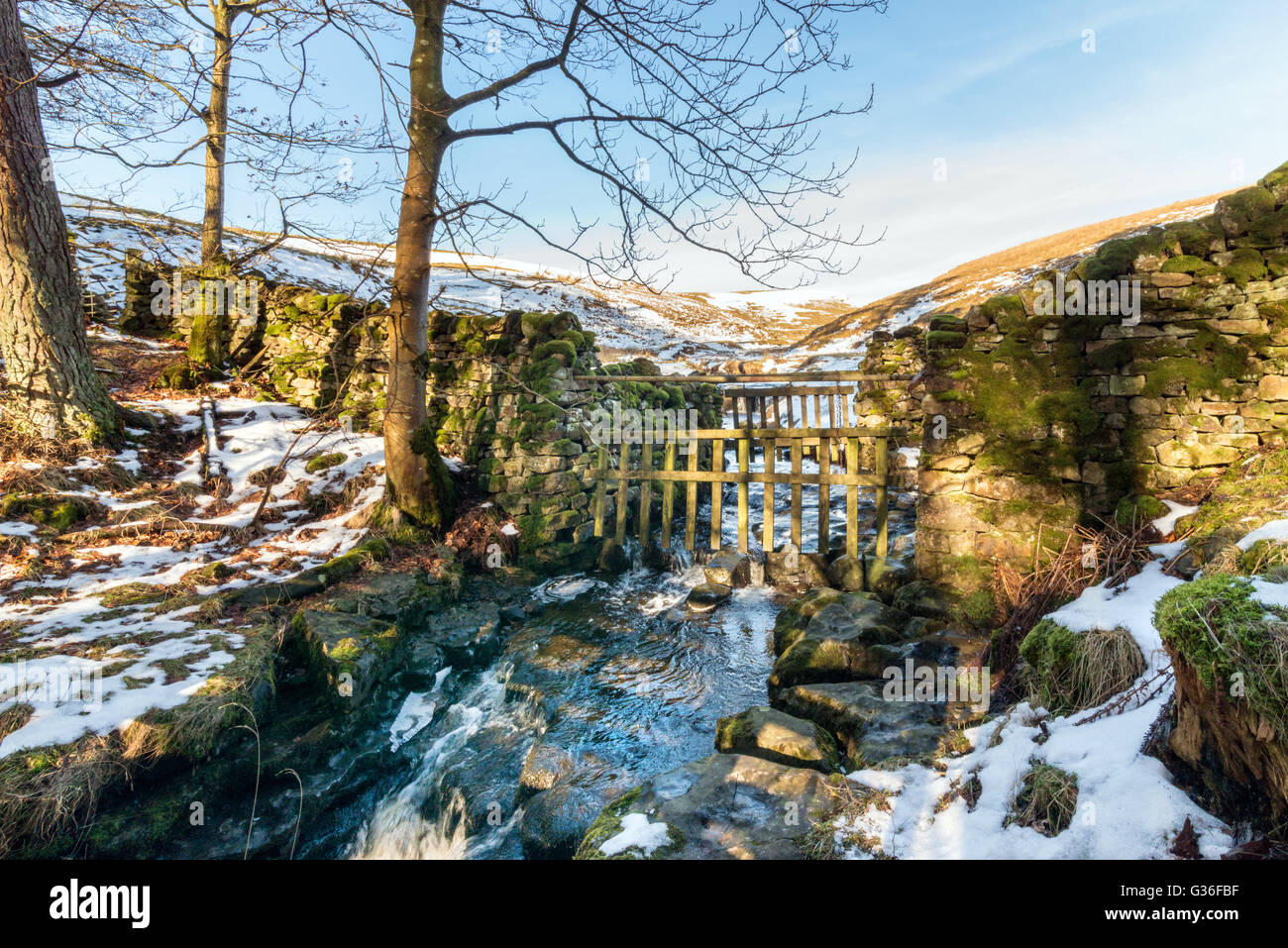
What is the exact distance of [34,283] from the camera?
21.8ft

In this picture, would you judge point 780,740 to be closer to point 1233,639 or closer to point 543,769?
point 543,769

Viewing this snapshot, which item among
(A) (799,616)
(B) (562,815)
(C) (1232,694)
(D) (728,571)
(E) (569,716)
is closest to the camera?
(C) (1232,694)

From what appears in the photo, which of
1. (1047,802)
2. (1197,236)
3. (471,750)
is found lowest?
(471,750)

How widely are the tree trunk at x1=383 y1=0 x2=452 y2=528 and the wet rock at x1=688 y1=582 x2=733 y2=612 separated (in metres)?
3.57

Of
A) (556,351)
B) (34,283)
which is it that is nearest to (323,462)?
(34,283)

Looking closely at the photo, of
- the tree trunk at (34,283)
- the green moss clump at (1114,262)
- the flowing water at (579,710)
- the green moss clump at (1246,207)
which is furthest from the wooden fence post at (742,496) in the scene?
the tree trunk at (34,283)

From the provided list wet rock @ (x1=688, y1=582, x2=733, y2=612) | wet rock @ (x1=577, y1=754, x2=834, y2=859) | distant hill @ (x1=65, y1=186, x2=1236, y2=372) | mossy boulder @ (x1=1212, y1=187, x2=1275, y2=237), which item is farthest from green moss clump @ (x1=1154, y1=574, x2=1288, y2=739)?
distant hill @ (x1=65, y1=186, x2=1236, y2=372)

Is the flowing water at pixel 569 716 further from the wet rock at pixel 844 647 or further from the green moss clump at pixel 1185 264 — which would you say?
the green moss clump at pixel 1185 264

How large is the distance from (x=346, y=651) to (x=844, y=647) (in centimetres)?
441

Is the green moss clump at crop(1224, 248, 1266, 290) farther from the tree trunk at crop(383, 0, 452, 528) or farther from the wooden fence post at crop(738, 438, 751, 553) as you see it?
the tree trunk at crop(383, 0, 452, 528)

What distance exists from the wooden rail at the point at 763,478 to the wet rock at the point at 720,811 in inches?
180

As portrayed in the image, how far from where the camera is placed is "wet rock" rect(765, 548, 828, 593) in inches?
302
